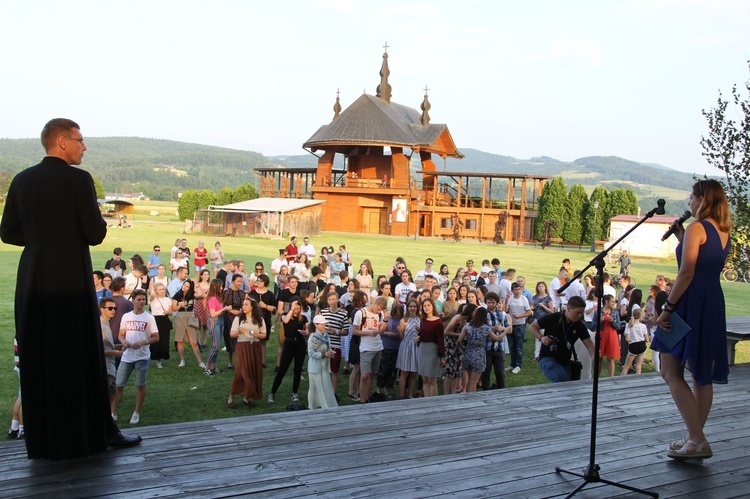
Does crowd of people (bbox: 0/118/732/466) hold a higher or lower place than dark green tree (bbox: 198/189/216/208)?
lower

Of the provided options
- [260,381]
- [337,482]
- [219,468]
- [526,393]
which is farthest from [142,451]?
[260,381]

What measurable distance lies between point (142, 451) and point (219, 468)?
0.54 meters

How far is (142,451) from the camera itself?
14.8 feet

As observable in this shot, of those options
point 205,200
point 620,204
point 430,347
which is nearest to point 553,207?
point 620,204

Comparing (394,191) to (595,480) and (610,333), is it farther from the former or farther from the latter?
(595,480)

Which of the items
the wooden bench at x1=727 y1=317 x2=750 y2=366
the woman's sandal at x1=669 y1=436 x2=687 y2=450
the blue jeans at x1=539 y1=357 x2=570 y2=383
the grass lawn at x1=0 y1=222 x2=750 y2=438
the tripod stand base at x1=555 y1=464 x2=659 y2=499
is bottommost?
the grass lawn at x1=0 y1=222 x2=750 y2=438

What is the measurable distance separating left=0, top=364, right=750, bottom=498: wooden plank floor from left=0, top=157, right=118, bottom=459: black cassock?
244 mm

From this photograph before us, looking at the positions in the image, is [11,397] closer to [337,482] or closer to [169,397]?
[169,397]

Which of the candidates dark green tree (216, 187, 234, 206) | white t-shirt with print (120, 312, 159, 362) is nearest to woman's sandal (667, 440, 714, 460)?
white t-shirt with print (120, 312, 159, 362)

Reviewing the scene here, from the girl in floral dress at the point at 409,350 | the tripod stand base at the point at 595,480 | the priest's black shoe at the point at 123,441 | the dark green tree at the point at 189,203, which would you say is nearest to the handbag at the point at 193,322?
the girl in floral dress at the point at 409,350

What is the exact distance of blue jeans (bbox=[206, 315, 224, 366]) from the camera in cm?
1215

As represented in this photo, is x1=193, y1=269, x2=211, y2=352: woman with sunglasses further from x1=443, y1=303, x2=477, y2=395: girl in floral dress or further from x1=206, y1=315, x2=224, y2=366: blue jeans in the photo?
x1=443, y1=303, x2=477, y2=395: girl in floral dress

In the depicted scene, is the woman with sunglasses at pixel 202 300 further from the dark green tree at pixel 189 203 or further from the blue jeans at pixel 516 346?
the dark green tree at pixel 189 203

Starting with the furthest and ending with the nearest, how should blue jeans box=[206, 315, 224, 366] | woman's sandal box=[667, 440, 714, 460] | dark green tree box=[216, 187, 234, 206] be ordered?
dark green tree box=[216, 187, 234, 206] < blue jeans box=[206, 315, 224, 366] < woman's sandal box=[667, 440, 714, 460]
